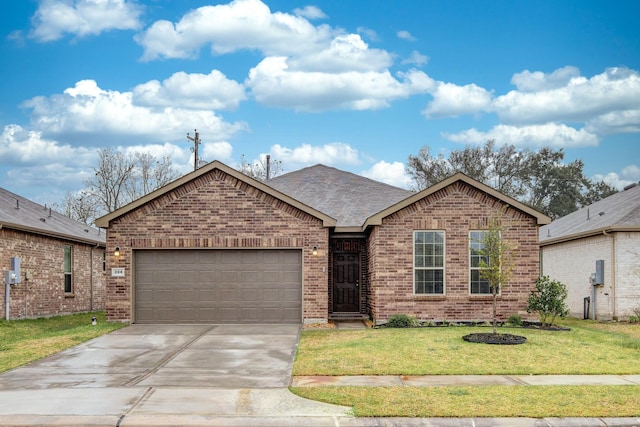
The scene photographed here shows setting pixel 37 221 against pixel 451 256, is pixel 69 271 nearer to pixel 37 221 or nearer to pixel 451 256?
pixel 37 221

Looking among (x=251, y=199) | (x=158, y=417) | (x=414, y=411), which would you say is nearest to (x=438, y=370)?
(x=414, y=411)

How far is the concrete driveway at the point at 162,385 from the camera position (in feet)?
25.7

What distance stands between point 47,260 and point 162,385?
49.0 ft

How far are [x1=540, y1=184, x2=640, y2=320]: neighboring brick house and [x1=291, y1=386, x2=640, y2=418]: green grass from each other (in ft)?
37.1

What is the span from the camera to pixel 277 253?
731 inches

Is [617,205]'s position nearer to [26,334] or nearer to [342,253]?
[342,253]

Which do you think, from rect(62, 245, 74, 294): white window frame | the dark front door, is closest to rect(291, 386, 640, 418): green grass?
the dark front door

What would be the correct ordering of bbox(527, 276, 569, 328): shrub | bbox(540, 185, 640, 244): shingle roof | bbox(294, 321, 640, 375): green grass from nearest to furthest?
bbox(294, 321, 640, 375): green grass
bbox(527, 276, 569, 328): shrub
bbox(540, 185, 640, 244): shingle roof

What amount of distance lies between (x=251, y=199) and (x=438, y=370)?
30.0ft

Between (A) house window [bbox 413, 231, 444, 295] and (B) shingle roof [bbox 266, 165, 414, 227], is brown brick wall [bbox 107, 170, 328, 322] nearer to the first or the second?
(B) shingle roof [bbox 266, 165, 414, 227]

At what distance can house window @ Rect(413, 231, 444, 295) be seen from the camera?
1814 centimetres

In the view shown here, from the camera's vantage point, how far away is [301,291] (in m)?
18.5

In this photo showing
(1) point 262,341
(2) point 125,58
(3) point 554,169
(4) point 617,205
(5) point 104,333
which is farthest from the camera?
(3) point 554,169

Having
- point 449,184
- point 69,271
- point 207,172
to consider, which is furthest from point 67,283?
point 449,184
